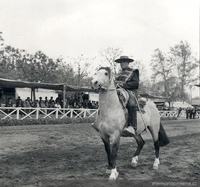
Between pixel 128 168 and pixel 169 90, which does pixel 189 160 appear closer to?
pixel 128 168

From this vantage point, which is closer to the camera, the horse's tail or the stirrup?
the stirrup

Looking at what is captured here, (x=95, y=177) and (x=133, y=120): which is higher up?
(x=133, y=120)

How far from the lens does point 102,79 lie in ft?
17.3

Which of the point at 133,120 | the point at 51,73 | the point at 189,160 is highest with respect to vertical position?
the point at 51,73

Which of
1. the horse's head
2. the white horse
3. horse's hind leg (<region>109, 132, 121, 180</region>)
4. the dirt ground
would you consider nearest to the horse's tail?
the dirt ground

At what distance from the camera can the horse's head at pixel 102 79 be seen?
16.7 ft

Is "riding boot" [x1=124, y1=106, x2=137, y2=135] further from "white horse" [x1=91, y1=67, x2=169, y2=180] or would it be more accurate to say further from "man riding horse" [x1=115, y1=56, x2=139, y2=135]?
"white horse" [x1=91, y1=67, x2=169, y2=180]

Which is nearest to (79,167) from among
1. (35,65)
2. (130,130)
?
(130,130)

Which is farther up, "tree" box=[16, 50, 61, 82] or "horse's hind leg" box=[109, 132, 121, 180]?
"tree" box=[16, 50, 61, 82]

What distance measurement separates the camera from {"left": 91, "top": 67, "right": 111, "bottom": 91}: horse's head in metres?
5.09

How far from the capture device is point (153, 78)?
53969 mm

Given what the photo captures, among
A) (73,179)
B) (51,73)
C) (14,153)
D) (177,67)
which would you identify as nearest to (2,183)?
(73,179)

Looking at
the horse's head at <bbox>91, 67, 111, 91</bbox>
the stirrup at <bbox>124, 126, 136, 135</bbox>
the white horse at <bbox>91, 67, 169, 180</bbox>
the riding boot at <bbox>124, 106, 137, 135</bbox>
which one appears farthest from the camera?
the riding boot at <bbox>124, 106, 137, 135</bbox>

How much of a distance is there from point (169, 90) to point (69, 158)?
160 feet
